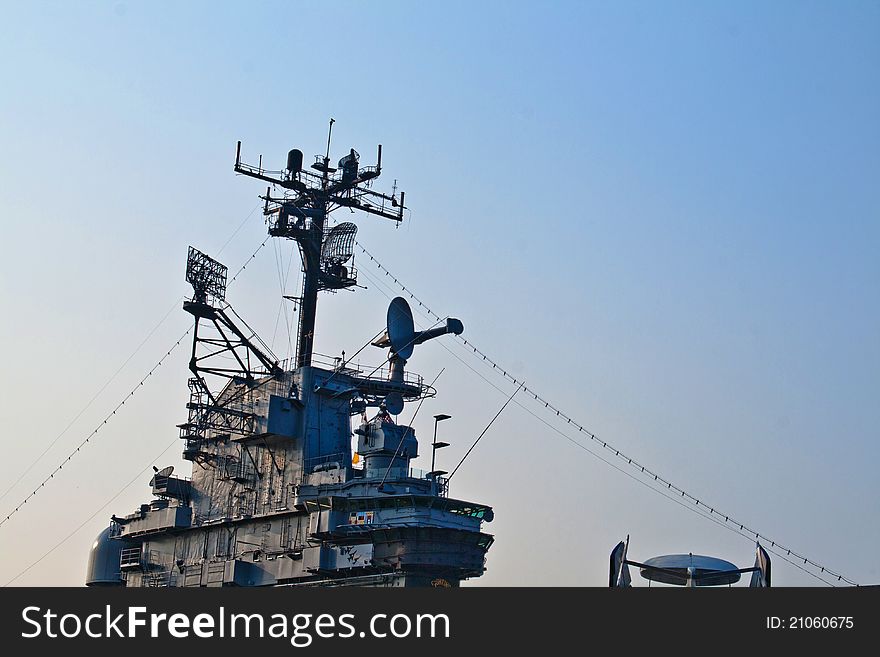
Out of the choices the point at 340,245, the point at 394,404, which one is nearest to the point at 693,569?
the point at 394,404

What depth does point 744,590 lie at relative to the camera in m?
29.8

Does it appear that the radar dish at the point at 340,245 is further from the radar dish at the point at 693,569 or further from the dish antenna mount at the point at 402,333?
the radar dish at the point at 693,569

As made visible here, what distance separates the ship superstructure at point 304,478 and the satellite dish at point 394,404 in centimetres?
9

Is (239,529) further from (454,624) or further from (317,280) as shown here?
(454,624)

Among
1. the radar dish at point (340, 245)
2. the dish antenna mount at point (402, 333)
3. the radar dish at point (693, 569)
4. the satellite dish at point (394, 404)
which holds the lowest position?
the radar dish at point (693, 569)

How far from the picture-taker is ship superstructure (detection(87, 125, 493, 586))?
147 feet

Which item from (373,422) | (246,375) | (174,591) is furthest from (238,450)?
(174,591)

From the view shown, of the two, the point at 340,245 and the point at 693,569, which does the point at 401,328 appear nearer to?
the point at 340,245

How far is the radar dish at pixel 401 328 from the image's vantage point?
51344 mm

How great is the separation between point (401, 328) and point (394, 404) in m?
3.58

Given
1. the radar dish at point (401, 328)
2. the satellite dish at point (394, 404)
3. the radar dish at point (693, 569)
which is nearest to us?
the radar dish at point (693, 569)

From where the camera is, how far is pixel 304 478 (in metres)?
48.3

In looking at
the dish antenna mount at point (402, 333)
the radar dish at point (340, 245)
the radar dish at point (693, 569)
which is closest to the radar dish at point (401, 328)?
the dish antenna mount at point (402, 333)

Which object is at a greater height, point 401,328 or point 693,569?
point 401,328
